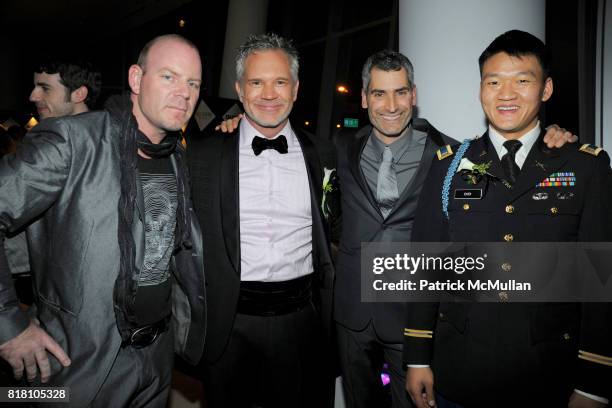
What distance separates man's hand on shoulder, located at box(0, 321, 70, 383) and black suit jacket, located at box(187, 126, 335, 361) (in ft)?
2.37

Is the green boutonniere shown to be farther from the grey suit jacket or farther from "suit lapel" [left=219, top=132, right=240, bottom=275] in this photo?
the grey suit jacket

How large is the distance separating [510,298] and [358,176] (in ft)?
3.18

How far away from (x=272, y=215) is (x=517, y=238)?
1204mm

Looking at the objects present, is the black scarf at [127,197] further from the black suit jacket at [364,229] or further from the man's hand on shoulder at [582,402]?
the man's hand on shoulder at [582,402]

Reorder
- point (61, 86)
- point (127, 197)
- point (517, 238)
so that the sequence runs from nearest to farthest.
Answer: point (517, 238) → point (127, 197) → point (61, 86)

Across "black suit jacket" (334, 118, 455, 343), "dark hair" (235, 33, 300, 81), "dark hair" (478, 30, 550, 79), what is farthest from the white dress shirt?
"dark hair" (478, 30, 550, 79)

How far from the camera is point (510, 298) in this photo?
4.78 feet

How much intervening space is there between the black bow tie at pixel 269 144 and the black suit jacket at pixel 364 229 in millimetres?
374

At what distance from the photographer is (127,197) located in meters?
1.57

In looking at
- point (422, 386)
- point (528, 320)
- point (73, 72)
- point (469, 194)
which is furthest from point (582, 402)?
point (73, 72)

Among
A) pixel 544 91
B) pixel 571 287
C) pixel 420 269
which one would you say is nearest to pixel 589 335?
pixel 571 287

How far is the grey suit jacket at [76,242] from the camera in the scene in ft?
4.72

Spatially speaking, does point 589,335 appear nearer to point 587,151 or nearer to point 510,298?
point 510,298

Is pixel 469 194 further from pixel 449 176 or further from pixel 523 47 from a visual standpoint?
pixel 523 47
